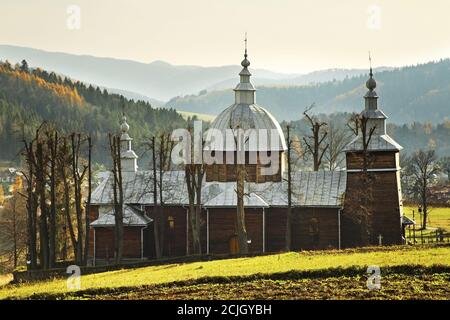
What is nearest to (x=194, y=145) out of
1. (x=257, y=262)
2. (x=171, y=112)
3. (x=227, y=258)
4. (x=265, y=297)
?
(x=227, y=258)

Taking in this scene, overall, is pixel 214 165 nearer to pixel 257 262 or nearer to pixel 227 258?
pixel 227 258

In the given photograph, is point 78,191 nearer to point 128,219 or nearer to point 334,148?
point 128,219

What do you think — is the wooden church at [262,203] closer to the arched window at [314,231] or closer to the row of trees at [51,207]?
the arched window at [314,231]

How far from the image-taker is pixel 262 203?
44.1 metres

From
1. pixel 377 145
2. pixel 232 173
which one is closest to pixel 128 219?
pixel 232 173

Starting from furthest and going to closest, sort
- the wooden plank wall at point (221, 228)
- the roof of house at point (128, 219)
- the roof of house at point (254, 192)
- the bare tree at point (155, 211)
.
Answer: the roof of house at point (128, 219)
the wooden plank wall at point (221, 228)
the roof of house at point (254, 192)
the bare tree at point (155, 211)

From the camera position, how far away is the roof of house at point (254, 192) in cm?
4428

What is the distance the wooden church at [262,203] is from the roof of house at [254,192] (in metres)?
0.06

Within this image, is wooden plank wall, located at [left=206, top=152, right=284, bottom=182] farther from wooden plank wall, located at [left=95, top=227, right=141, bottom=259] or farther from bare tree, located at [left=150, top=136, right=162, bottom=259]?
wooden plank wall, located at [left=95, top=227, right=141, bottom=259]

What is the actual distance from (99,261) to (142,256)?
265 cm

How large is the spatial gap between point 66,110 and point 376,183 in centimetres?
11628

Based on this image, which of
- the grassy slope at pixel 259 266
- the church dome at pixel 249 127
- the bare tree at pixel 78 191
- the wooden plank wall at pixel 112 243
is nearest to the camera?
the grassy slope at pixel 259 266

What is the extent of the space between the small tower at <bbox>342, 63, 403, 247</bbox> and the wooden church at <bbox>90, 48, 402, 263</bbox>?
56 millimetres

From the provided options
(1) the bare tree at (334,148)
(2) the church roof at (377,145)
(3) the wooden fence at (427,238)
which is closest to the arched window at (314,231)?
(1) the bare tree at (334,148)
